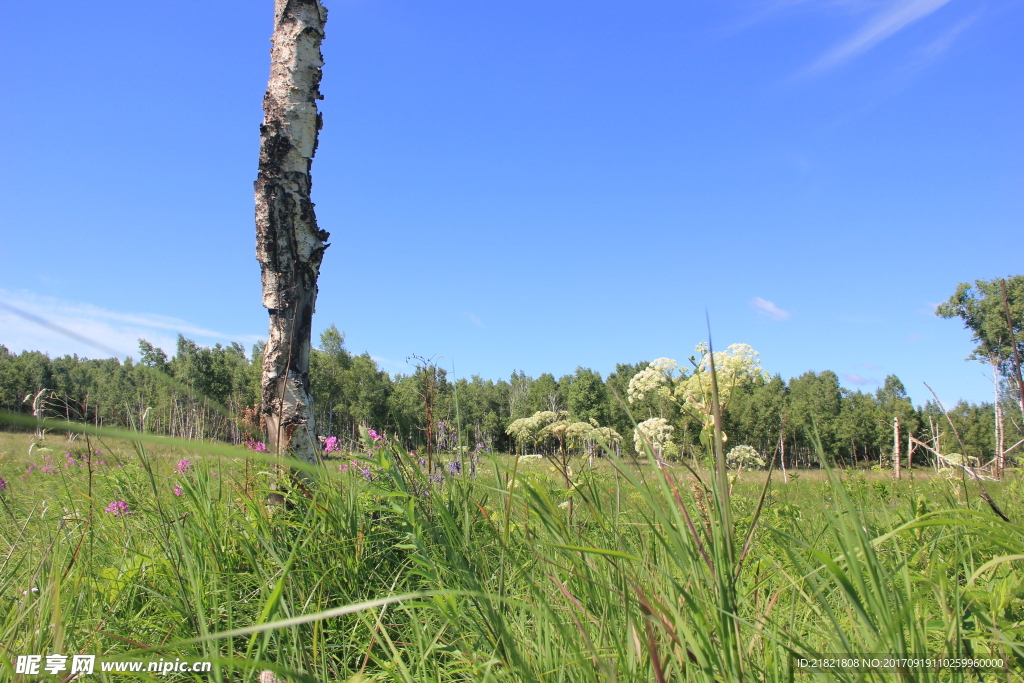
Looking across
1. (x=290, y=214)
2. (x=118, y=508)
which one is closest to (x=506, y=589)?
(x=118, y=508)

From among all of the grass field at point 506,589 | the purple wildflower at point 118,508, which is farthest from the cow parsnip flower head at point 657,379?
the purple wildflower at point 118,508

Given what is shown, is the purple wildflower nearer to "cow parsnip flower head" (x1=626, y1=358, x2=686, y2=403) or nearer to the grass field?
the grass field

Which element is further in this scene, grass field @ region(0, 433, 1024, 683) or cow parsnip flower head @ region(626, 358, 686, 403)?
cow parsnip flower head @ region(626, 358, 686, 403)

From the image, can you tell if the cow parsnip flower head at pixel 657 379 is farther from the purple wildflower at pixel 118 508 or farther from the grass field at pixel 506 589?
the purple wildflower at pixel 118 508

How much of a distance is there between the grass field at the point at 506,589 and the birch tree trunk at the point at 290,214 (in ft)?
2.66

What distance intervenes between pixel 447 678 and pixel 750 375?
10.9 ft

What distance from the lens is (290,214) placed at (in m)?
3.57

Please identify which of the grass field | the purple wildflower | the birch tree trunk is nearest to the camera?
the grass field

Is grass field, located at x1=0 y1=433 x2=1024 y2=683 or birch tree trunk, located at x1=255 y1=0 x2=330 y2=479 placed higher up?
birch tree trunk, located at x1=255 y1=0 x2=330 y2=479

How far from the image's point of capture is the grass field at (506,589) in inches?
43.9

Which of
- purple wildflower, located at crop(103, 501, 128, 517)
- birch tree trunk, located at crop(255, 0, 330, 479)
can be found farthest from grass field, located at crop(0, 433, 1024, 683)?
birch tree trunk, located at crop(255, 0, 330, 479)

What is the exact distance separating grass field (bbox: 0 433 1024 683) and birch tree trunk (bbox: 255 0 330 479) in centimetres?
81

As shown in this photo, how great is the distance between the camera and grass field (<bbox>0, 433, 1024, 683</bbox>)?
1.12 m

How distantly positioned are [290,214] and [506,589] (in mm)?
2694
